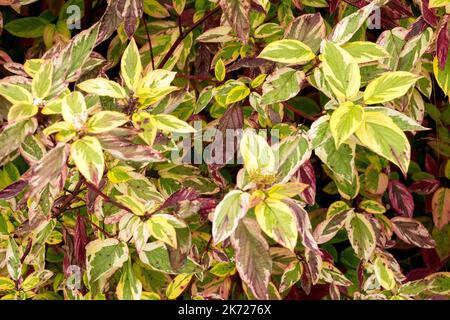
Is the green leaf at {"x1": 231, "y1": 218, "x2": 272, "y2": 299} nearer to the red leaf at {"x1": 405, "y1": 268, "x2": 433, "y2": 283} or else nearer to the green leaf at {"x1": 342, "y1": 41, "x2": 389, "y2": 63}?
the green leaf at {"x1": 342, "y1": 41, "x2": 389, "y2": 63}

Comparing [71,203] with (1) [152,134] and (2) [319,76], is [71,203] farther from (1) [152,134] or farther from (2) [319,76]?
(2) [319,76]

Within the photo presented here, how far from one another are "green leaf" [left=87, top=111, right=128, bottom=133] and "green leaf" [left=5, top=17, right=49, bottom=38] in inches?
22.9

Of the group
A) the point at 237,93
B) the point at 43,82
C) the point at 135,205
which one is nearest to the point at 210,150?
the point at 237,93

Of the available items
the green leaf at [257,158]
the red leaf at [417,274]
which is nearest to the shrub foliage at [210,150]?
the green leaf at [257,158]

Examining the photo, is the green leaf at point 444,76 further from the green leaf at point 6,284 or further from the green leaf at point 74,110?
the green leaf at point 6,284

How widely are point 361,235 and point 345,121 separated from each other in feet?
1.35

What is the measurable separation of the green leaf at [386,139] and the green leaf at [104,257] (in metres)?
0.40

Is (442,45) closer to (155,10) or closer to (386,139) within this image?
(386,139)

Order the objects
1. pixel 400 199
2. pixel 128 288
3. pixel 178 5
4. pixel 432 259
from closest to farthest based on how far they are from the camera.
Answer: pixel 128 288 → pixel 178 5 → pixel 400 199 → pixel 432 259

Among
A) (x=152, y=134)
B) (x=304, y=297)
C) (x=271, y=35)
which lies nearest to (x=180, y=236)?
(x=152, y=134)

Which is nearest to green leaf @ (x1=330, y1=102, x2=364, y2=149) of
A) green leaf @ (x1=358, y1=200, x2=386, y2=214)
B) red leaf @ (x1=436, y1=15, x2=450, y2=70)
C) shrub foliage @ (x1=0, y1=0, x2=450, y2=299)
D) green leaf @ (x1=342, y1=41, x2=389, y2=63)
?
shrub foliage @ (x1=0, y1=0, x2=450, y2=299)

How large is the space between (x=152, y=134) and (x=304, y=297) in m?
0.71

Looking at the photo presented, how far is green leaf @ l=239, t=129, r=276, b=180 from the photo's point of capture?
2.78 feet

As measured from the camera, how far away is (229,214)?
0.82 metres
